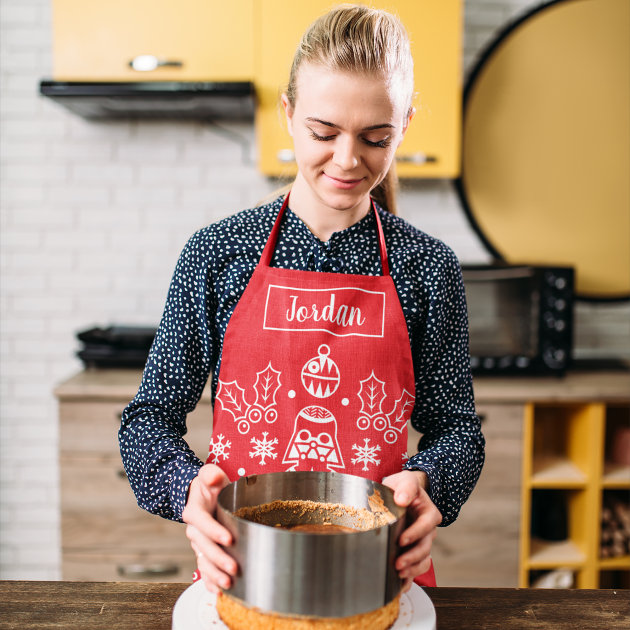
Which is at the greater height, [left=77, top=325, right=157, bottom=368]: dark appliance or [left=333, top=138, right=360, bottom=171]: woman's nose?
[left=333, top=138, right=360, bottom=171]: woman's nose

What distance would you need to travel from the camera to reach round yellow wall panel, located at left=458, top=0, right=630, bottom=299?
2543 millimetres

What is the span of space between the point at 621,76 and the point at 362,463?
221 centimetres

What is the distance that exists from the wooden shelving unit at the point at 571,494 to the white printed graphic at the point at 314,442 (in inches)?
49.2

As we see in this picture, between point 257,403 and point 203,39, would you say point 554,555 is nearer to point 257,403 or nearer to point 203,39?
point 257,403

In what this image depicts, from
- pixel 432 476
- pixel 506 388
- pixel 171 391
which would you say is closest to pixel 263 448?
pixel 171 391

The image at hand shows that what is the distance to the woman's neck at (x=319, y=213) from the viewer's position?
1146mm

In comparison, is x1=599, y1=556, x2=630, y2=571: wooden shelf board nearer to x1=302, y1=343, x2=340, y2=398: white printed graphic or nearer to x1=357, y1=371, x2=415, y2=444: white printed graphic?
x1=357, y1=371, x2=415, y2=444: white printed graphic

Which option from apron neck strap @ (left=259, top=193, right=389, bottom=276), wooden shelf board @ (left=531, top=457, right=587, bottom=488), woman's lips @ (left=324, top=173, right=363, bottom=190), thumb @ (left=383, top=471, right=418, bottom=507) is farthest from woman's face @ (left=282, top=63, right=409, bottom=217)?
wooden shelf board @ (left=531, top=457, right=587, bottom=488)

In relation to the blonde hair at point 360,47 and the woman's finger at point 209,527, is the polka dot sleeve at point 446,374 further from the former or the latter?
the woman's finger at point 209,527

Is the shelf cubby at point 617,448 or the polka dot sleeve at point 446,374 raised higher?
the polka dot sleeve at point 446,374

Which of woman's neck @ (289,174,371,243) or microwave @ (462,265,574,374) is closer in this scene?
woman's neck @ (289,174,371,243)

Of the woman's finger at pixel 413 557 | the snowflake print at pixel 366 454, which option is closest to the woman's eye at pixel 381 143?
the snowflake print at pixel 366 454

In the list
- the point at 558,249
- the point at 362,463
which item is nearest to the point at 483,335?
the point at 558,249

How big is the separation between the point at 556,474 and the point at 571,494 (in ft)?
0.56
